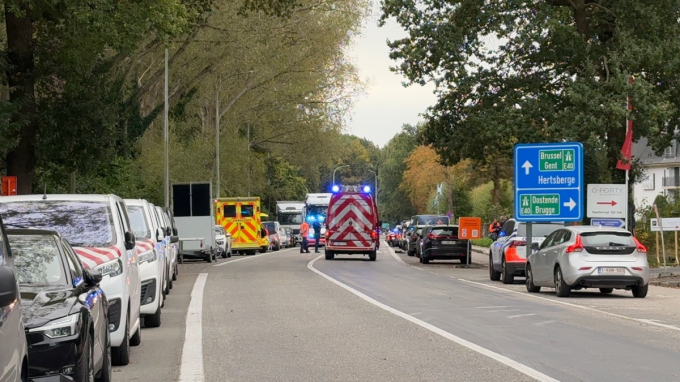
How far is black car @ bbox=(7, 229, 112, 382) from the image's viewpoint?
8.08m

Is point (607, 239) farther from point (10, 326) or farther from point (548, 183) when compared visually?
point (10, 326)

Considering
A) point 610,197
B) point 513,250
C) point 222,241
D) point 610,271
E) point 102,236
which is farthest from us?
point 222,241

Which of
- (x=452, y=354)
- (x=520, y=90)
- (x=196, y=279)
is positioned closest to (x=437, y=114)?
(x=520, y=90)

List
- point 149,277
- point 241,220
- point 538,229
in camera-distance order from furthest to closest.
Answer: point 241,220, point 538,229, point 149,277

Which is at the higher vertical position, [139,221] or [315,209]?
[315,209]

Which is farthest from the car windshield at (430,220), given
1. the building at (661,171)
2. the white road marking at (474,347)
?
the building at (661,171)

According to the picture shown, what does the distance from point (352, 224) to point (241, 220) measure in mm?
14025

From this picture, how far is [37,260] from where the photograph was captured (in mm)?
9438

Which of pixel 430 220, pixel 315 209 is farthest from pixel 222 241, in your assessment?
pixel 315 209

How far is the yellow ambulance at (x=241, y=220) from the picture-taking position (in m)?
55.2

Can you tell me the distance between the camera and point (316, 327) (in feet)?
51.9

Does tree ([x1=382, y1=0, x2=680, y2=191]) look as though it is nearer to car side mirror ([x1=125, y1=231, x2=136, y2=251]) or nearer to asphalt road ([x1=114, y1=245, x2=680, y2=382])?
asphalt road ([x1=114, y1=245, x2=680, y2=382])

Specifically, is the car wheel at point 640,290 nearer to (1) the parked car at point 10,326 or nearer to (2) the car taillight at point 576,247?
(2) the car taillight at point 576,247

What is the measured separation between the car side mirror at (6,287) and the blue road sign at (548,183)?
26.7 m
